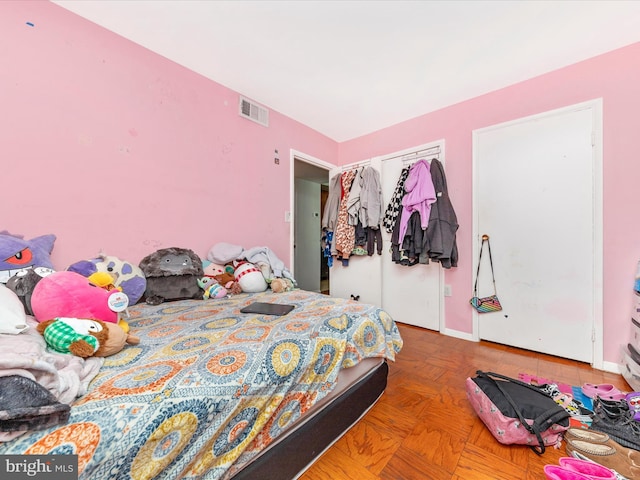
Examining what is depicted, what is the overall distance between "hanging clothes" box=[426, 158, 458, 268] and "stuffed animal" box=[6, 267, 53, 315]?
273 cm

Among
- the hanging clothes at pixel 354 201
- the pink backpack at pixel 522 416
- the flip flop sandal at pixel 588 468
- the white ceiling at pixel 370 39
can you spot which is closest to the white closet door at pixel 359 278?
the hanging clothes at pixel 354 201

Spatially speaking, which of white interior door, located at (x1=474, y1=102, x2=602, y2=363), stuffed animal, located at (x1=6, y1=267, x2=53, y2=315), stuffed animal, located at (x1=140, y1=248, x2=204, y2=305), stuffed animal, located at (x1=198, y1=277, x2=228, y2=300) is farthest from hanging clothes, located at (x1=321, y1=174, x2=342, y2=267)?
stuffed animal, located at (x1=6, y1=267, x2=53, y2=315)

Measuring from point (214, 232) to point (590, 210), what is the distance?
9.84 ft

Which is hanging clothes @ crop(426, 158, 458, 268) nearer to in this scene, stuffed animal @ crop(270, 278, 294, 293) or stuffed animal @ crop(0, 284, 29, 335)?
stuffed animal @ crop(270, 278, 294, 293)

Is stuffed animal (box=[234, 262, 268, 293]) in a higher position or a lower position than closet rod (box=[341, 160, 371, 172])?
lower

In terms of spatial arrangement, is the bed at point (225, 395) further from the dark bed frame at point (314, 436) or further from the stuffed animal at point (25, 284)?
the stuffed animal at point (25, 284)

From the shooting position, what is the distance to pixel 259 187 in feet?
8.25

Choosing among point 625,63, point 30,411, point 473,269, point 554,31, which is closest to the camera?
point 30,411

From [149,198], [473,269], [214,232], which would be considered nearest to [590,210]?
[473,269]

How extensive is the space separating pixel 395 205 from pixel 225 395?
8.30 ft

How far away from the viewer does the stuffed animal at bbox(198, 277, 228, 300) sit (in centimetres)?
183

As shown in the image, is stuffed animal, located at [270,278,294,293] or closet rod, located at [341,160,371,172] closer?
stuffed animal, located at [270,278,294,293]

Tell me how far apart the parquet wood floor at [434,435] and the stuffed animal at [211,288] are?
1.20m

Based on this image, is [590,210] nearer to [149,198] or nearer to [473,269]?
[473,269]
